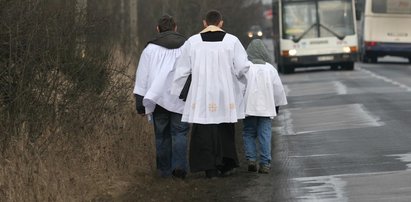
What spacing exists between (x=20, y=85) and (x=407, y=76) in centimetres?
2341

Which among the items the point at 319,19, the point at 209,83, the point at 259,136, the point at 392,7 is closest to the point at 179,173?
the point at 209,83

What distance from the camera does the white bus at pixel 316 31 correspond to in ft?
108

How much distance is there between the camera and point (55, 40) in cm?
966

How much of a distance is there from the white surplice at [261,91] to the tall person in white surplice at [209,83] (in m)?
0.61

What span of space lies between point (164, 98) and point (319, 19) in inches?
934

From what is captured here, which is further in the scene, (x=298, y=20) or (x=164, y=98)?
(x=298, y=20)

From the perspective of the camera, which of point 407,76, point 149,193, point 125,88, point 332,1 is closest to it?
point 149,193

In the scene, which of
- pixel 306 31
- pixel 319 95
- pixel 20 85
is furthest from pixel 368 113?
pixel 306 31

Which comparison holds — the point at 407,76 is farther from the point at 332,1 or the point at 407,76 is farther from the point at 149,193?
the point at 149,193

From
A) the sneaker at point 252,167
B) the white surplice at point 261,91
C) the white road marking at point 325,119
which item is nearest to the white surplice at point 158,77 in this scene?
the white surplice at point 261,91

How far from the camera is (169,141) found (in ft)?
33.2

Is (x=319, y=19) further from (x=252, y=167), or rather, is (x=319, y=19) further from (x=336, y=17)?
(x=252, y=167)

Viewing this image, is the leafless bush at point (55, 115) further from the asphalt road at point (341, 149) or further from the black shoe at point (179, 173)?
the asphalt road at point (341, 149)

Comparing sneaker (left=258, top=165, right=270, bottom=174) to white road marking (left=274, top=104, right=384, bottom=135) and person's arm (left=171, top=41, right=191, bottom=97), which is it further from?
white road marking (left=274, top=104, right=384, bottom=135)
